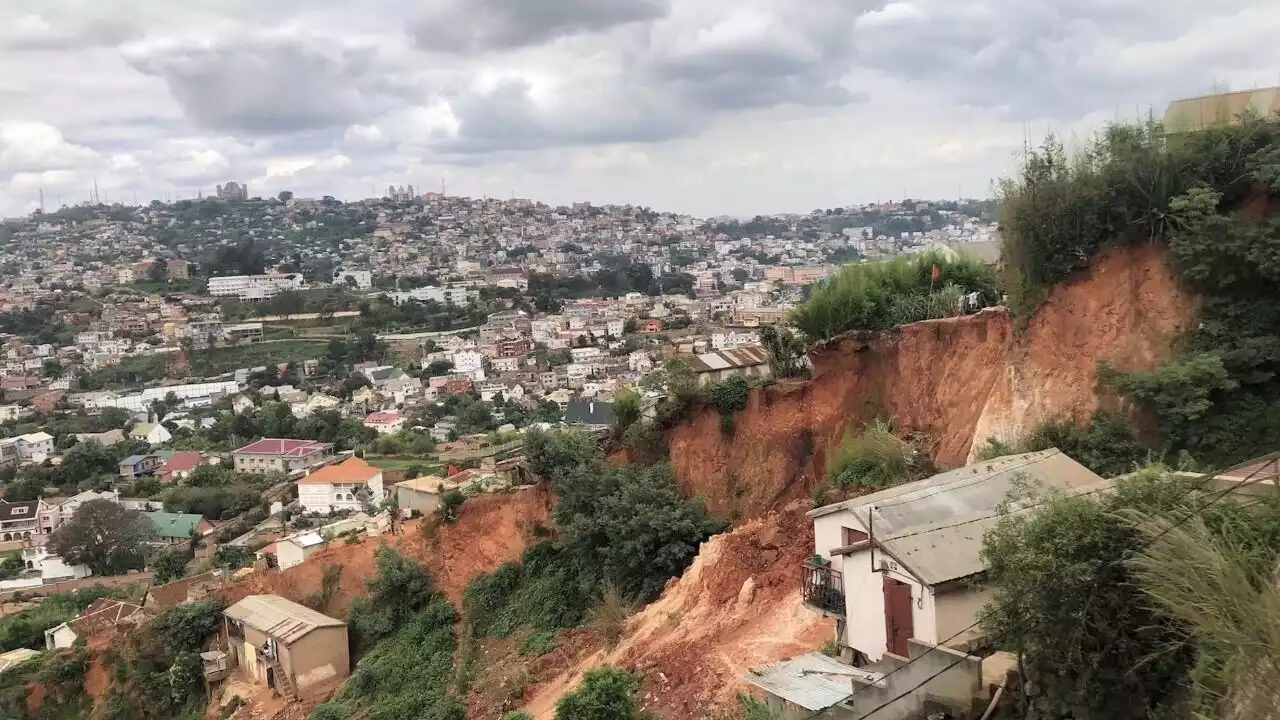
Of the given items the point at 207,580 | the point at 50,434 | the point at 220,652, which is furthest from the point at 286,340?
the point at 220,652

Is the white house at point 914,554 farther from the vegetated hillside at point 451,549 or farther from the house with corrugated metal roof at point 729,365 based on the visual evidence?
the vegetated hillside at point 451,549

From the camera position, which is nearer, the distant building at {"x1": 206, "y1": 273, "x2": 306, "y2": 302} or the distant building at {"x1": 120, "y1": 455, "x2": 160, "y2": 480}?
the distant building at {"x1": 120, "y1": 455, "x2": 160, "y2": 480}

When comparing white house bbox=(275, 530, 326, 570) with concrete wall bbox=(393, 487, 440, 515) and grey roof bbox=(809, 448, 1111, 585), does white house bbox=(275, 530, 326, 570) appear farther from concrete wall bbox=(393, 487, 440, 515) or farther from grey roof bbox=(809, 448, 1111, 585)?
grey roof bbox=(809, 448, 1111, 585)

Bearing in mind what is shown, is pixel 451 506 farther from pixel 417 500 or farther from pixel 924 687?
pixel 924 687

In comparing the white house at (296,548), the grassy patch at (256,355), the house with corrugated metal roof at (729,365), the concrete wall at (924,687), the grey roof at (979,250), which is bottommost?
the white house at (296,548)

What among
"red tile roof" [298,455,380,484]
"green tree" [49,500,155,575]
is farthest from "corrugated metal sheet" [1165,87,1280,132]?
"green tree" [49,500,155,575]

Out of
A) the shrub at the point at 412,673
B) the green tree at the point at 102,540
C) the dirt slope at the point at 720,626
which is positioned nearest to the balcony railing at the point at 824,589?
the dirt slope at the point at 720,626

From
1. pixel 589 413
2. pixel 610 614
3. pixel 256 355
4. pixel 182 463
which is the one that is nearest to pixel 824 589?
pixel 610 614
